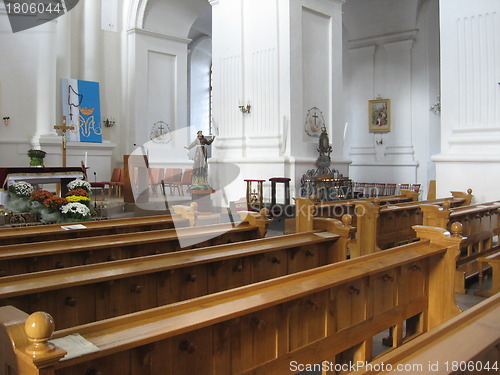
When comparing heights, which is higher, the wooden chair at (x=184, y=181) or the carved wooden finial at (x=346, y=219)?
the wooden chair at (x=184, y=181)

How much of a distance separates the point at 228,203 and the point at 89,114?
513 cm

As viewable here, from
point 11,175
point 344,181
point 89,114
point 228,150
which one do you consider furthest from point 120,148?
point 344,181

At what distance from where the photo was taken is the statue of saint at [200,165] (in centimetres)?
1017

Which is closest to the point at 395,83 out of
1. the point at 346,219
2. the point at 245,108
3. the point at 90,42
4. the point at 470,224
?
the point at 245,108

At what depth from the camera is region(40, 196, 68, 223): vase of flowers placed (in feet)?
21.1

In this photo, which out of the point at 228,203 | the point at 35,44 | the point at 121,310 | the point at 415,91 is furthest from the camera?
the point at 415,91

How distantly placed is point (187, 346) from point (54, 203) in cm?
533

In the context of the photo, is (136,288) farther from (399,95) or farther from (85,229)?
(399,95)

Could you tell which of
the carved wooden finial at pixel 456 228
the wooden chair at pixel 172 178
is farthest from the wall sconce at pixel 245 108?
the carved wooden finial at pixel 456 228

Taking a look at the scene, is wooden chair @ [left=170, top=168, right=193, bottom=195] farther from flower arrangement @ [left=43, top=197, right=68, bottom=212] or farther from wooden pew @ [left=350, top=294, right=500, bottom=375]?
wooden pew @ [left=350, top=294, right=500, bottom=375]

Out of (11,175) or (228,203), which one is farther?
(228,203)

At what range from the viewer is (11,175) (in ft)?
26.4

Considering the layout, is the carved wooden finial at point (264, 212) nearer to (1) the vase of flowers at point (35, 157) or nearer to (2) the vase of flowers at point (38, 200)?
(2) the vase of flowers at point (38, 200)

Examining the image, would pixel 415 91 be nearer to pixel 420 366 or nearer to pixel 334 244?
pixel 334 244
